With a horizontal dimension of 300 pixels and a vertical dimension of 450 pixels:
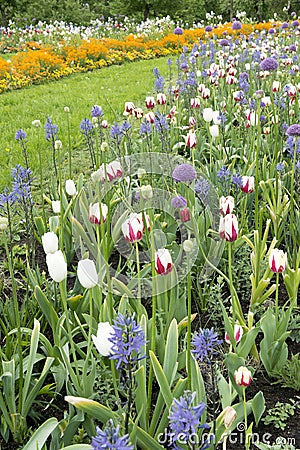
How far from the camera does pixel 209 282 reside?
2.60 metres

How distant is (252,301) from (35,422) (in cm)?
99

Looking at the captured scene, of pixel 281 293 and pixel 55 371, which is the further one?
pixel 281 293

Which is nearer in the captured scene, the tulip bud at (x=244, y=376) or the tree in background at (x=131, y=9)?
the tulip bud at (x=244, y=376)

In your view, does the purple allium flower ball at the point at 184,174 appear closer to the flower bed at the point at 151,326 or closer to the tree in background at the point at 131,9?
the flower bed at the point at 151,326

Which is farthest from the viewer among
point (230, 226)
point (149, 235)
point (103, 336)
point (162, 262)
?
point (149, 235)

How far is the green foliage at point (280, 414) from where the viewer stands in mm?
1777

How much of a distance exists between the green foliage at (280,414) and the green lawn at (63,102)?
268 cm

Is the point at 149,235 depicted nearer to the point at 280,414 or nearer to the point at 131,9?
the point at 280,414

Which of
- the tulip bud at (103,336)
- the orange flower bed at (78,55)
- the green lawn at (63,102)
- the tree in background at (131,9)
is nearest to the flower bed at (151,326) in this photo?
the tulip bud at (103,336)

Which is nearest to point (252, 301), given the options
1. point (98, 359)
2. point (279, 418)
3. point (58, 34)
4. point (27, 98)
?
point (279, 418)

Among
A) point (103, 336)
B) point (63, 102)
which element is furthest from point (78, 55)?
point (103, 336)

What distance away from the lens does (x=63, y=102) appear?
711cm

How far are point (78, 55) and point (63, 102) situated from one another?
3802 mm

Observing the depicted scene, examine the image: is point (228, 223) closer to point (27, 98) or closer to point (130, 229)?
point (130, 229)
